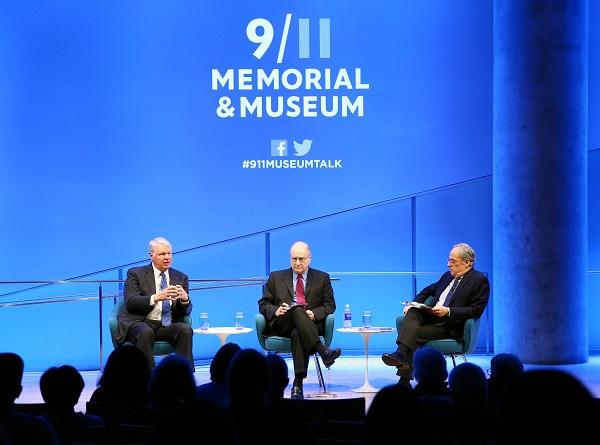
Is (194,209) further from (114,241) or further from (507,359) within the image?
(507,359)

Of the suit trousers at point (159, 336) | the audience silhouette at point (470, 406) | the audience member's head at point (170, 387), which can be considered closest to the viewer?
the audience silhouette at point (470, 406)

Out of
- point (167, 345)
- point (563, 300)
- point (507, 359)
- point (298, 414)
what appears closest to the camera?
point (298, 414)

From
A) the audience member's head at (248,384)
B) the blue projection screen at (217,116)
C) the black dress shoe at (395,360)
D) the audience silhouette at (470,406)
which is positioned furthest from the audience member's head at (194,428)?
the blue projection screen at (217,116)

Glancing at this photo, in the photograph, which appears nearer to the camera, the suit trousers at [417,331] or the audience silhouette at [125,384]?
the audience silhouette at [125,384]

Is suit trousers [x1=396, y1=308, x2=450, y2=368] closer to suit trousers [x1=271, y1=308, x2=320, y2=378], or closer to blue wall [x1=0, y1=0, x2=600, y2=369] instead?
suit trousers [x1=271, y1=308, x2=320, y2=378]

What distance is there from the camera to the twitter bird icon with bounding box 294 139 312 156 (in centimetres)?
845

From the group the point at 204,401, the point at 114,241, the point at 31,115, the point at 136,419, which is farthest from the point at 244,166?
the point at 204,401

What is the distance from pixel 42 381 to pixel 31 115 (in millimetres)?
5526

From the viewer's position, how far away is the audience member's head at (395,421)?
181 centimetres

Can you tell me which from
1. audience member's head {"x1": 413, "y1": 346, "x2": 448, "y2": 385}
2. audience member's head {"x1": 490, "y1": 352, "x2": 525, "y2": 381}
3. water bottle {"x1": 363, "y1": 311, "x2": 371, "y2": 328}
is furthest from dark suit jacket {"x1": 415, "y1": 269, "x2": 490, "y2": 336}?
audience member's head {"x1": 413, "y1": 346, "x2": 448, "y2": 385}

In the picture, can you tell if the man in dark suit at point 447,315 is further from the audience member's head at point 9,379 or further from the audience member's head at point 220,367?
the audience member's head at point 9,379

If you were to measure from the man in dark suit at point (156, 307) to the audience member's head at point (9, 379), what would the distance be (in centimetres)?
323

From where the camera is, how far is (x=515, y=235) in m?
7.78

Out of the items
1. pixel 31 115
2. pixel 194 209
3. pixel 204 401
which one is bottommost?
pixel 204 401
